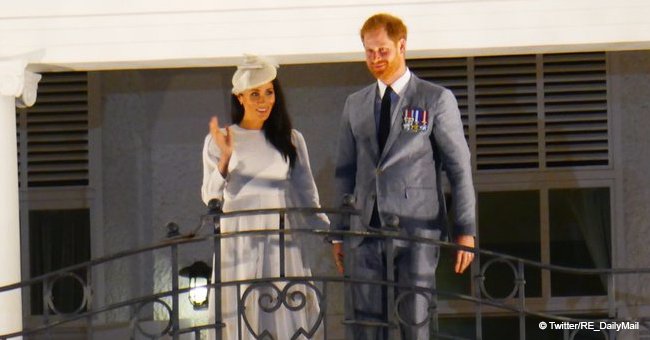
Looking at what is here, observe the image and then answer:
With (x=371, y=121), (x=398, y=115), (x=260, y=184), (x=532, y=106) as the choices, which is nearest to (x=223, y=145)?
(x=260, y=184)

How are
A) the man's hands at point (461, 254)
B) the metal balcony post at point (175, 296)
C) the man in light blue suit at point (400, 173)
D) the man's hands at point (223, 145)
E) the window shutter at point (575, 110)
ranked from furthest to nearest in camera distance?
Answer: 1. the window shutter at point (575, 110)
2. the man's hands at point (223, 145)
3. the man in light blue suit at point (400, 173)
4. the man's hands at point (461, 254)
5. the metal balcony post at point (175, 296)

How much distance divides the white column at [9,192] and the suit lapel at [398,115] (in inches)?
79.6

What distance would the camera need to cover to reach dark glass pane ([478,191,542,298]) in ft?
42.9

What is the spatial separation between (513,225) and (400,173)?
15.1 ft

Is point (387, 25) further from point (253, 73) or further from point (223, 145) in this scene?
point (223, 145)

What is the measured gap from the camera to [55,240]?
520 inches

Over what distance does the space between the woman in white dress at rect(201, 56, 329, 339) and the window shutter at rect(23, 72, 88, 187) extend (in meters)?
4.43

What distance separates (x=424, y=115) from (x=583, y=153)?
4670 millimetres

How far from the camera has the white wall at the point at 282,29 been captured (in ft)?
29.1

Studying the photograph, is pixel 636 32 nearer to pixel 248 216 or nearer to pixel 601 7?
pixel 601 7

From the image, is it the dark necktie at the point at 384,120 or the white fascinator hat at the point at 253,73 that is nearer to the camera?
the dark necktie at the point at 384,120

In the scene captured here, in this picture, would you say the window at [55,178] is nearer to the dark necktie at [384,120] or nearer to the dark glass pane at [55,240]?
the dark glass pane at [55,240]

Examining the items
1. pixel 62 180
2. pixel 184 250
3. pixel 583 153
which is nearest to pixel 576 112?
pixel 583 153

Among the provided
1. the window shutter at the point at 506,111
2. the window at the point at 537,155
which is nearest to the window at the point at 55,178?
the window at the point at 537,155
